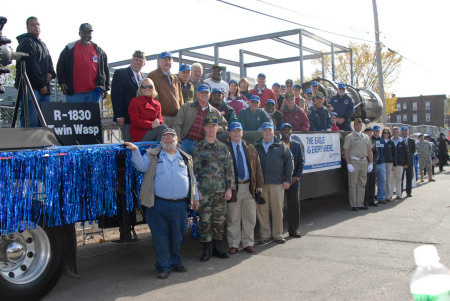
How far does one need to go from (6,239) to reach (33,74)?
2.76 metres

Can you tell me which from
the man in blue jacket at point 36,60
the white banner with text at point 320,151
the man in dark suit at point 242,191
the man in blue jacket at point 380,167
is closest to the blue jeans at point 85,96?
the man in blue jacket at point 36,60

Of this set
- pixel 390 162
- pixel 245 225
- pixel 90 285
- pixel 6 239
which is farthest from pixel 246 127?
pixel 390 162

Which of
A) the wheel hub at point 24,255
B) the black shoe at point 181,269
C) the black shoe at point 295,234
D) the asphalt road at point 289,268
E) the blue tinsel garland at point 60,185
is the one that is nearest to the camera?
the blue tinsel garland at point 60,185

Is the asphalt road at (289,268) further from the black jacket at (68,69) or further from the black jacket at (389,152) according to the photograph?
the black jacket at (389,152)

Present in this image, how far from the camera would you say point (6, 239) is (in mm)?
4395

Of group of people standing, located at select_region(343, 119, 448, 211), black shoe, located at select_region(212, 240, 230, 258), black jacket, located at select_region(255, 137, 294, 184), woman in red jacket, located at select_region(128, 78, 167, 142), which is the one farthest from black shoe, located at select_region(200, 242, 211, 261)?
group of people standing, located at select_region(343, 119, 448, 211)

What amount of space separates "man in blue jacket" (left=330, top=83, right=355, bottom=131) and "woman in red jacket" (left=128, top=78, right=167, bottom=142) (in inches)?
282

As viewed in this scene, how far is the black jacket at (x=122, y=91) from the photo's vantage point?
6.29m

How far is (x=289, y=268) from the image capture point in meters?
5.46

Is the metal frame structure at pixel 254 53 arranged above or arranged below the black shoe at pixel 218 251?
above

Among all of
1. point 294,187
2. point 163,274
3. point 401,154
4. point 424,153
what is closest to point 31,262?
point 163,274

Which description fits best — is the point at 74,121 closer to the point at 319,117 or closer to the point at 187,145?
the point at 187,145

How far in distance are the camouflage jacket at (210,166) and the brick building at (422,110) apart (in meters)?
74.5

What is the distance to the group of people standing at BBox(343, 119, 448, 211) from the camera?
10.0m
